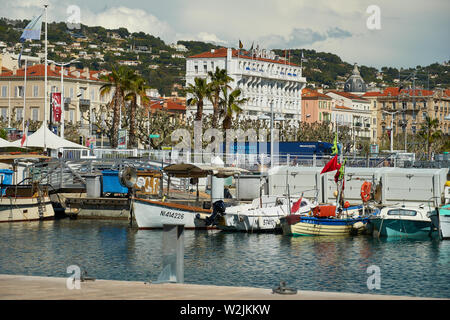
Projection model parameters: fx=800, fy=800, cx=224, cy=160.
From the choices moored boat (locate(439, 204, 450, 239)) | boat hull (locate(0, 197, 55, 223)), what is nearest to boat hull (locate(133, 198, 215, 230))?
boat hull (locate(0, 197, 55, 223))

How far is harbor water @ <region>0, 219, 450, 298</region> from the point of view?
26.9 meters

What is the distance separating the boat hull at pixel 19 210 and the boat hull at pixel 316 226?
15.3 meters

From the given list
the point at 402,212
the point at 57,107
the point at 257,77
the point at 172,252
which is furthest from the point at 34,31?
the point at 257,77

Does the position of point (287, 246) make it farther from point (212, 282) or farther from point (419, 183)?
point (419, 183)

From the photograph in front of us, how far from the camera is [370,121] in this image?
18738 centimetres

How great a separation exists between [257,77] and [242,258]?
126 meters

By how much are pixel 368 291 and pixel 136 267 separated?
30.1 ft

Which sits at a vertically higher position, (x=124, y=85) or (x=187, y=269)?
(x=124, y=85)

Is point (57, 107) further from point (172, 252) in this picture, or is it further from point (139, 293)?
point (139, 293)

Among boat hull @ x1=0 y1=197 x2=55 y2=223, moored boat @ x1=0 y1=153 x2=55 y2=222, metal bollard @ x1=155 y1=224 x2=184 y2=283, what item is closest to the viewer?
metal bollard @ x1=155 y1=224 x2=184 y2=283

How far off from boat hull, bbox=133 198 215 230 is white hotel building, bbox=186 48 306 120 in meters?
107

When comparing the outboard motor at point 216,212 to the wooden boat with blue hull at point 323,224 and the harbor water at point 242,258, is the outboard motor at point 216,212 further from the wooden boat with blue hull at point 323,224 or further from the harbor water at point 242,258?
the wooden boat with blue hull at point 323,224

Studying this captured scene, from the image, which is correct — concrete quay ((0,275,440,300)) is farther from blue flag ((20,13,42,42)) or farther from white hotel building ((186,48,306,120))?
white hotel building ((186,48,306,120))

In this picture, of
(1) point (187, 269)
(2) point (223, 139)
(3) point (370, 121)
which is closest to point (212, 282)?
(1) point (187, 269)
